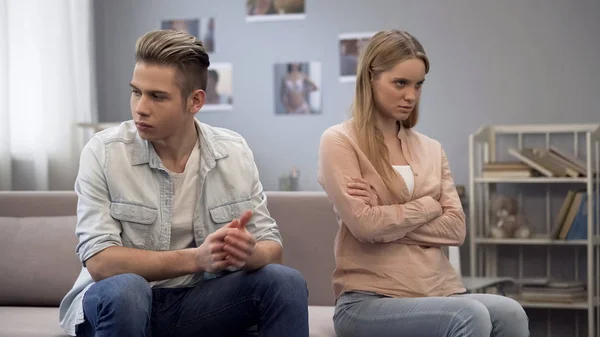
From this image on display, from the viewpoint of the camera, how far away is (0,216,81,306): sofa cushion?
277cm

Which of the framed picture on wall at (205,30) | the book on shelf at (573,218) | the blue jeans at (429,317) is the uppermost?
the framed picture on wall at (205,30)

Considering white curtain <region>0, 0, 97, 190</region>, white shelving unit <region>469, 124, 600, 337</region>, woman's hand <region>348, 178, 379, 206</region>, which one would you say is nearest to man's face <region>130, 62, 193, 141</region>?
woman's hand <region>348, 178, 379, 206</region>

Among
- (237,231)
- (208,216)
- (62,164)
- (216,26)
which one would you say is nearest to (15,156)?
(62,164)

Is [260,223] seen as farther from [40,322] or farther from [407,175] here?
[40,322]

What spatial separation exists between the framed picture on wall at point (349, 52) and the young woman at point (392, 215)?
2317 mm

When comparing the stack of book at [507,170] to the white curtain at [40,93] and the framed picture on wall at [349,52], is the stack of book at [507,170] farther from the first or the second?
the white curtain at [40,93]

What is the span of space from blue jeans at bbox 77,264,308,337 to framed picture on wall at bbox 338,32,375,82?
9.24ft

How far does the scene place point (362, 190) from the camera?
7.38ft

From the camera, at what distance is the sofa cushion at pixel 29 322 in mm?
2277

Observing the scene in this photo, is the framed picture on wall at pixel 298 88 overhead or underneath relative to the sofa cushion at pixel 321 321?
overhead

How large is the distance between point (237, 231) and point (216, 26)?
3.15 metres

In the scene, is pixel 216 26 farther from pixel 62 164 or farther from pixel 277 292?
pixel 277 292

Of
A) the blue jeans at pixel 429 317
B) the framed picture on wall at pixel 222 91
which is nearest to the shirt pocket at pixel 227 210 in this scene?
the blue jeans at pixel 429 317

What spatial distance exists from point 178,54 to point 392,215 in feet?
2.21
